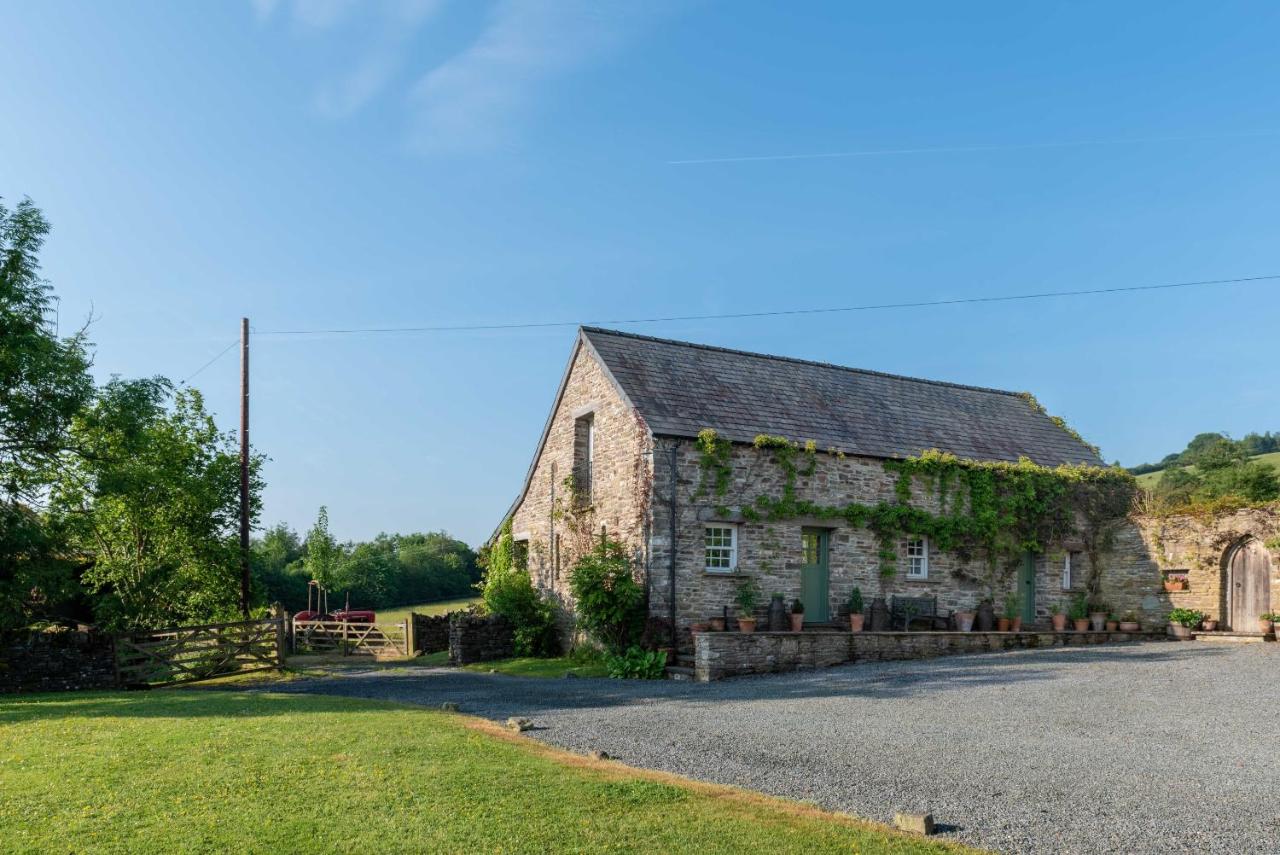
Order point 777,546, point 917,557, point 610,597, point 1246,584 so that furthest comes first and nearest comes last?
point 917,557 → point 1246,584 → point 777,546 → point 610,597

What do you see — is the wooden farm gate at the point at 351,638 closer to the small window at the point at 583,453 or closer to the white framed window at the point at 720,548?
the small window at the point at 583,453

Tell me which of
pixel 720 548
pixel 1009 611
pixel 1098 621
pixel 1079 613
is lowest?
pixel 1098 621

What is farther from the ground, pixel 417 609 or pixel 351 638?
pixel 351 638

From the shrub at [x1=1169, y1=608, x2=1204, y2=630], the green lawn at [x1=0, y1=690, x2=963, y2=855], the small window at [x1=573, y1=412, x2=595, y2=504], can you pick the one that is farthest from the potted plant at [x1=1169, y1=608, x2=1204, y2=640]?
the green lawn at [x1=0, y1=690, x2=963, y2=855]

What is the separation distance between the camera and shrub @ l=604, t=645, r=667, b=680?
19094 millimetres

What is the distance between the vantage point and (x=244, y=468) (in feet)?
80.5

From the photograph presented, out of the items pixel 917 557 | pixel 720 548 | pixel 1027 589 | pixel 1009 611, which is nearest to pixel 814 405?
pixel 917 557

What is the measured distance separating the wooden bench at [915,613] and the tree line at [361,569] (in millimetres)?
19363

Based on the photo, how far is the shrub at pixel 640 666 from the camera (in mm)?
19094

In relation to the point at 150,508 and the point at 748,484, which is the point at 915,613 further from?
the point at 150,508

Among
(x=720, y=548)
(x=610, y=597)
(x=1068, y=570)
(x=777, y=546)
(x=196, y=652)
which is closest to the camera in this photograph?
(x=196, y=652)

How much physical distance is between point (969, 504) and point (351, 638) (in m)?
18.3

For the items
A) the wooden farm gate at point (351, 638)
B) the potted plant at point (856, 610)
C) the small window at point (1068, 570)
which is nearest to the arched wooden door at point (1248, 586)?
the small window at point (1068, 570)

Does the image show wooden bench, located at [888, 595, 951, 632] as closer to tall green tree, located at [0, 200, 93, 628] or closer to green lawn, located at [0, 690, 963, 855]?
green lawn, located at [0, 690, 963, 855]
